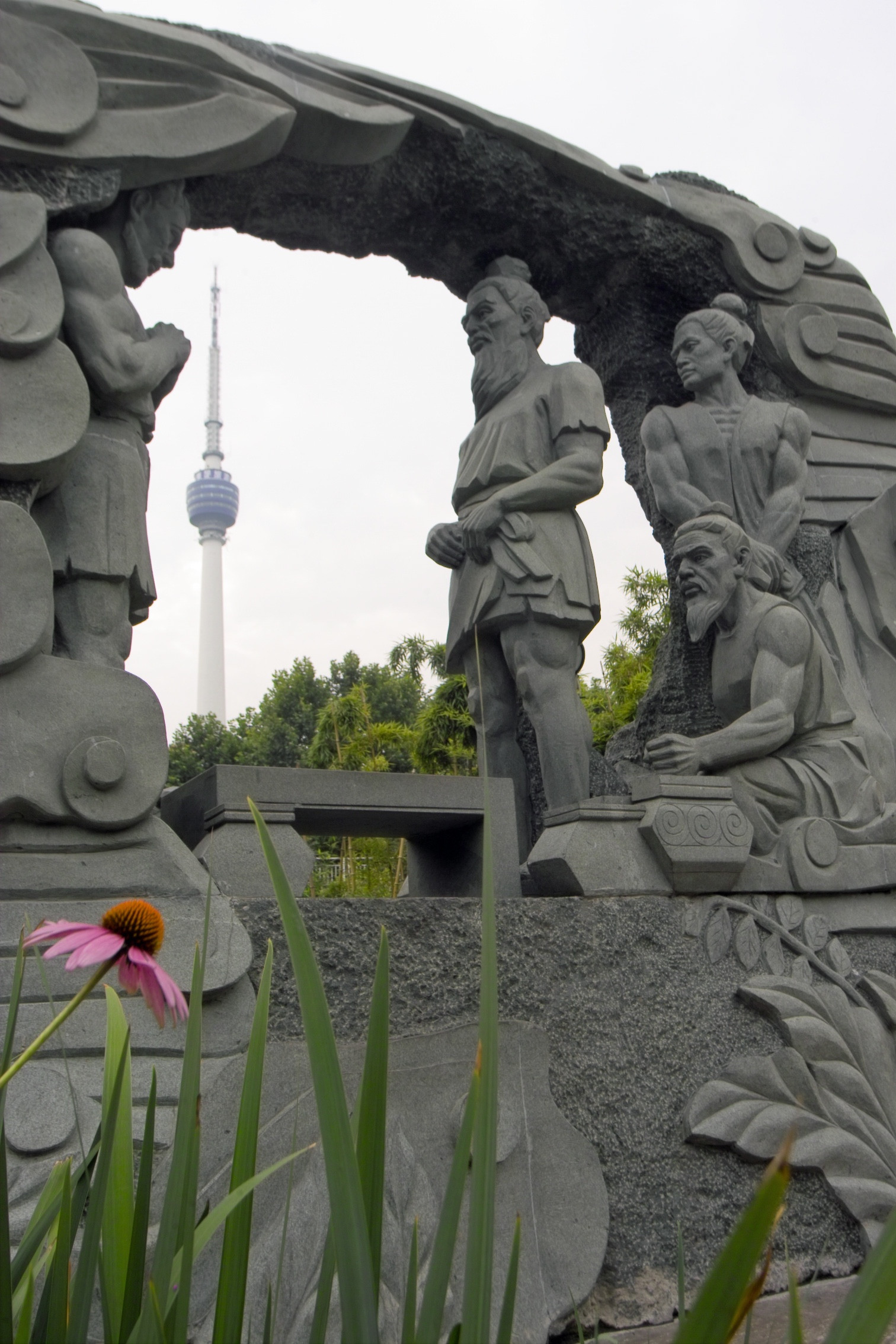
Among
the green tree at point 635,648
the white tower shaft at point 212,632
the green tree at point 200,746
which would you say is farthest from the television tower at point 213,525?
the green tree at point 635,648

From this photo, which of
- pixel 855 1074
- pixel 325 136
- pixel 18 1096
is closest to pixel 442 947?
pixel 18 1096

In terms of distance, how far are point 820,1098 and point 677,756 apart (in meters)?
1.03

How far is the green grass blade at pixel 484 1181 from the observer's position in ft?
2.40

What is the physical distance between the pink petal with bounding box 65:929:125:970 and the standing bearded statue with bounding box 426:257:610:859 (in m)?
2.94

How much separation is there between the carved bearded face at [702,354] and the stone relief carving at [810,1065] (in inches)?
78.3

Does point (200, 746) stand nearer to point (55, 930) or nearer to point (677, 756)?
point (677, 756)

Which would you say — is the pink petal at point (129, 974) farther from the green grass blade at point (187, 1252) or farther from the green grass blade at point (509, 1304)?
the green grass blade at point (509, 1304)

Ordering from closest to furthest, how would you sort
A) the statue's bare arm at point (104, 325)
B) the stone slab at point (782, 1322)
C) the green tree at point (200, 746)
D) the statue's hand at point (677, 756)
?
the stone slab at point (782, 1322)
the statue's bare arm at point (104, 325)
the statue's hand at point (677, 756)
the green tree at point (200, 746)

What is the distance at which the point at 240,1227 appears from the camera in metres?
0.85

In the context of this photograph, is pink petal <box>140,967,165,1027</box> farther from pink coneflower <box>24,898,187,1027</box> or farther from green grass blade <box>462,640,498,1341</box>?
green grass blade <box>462,640,498,1341</box>

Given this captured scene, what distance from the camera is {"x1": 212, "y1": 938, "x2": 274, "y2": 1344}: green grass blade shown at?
0.82 meters

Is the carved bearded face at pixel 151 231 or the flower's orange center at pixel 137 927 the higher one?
the carved bearded face at pixel 151 231

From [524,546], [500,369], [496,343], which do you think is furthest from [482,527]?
[496,343]

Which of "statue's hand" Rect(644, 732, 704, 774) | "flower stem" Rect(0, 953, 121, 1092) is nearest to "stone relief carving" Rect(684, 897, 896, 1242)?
"statue's hand" Rect(644, 732, 704, 774)
